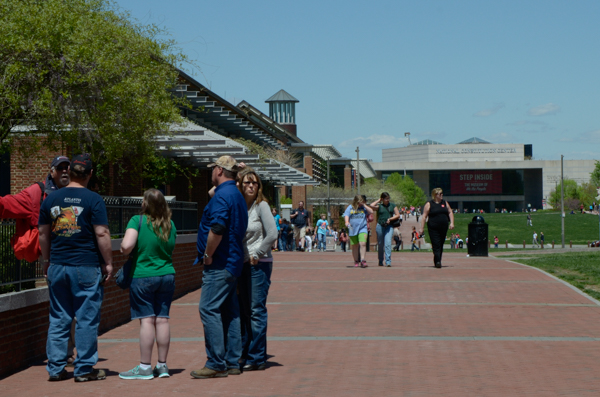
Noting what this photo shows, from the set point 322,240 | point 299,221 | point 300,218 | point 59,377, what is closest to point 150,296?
point 59,377

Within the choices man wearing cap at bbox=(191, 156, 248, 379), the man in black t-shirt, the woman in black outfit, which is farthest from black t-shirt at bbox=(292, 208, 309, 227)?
man wearing cap at bbox=(191, 156, 248, 379)

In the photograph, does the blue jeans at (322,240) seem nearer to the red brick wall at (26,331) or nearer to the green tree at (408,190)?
the red brick wall at (26,331)

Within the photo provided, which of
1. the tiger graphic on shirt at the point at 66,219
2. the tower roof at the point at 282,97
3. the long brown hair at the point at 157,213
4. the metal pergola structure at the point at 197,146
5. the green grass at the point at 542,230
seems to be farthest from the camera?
the tower roof at the point at 282,97

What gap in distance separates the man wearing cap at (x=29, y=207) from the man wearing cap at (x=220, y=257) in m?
1.33

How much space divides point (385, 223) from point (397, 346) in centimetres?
937

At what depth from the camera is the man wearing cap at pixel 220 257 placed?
6.12 metres

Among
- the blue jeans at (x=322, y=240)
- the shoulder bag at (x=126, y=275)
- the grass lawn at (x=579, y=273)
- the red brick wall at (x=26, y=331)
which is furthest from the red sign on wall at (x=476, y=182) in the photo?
the shoulder bag at (x=126, y=275)

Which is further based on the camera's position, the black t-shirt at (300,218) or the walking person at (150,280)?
the black t-shirt at (300,218)

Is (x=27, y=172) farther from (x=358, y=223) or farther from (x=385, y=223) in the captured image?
(x=385, y=223)

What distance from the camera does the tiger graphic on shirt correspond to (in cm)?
604

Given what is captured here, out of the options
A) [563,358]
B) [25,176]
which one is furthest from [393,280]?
[25,176]

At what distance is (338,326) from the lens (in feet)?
29.1

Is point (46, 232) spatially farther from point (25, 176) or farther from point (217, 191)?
point (25, 176)

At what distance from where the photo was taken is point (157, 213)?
20.9 feet
